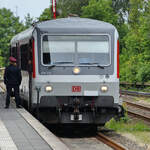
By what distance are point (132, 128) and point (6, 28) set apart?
194 feet

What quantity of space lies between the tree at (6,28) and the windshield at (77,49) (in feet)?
Result: 183

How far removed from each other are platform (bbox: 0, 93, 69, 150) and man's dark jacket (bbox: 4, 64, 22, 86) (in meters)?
1.70

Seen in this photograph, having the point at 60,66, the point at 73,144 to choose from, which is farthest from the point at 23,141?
the point at 60,66

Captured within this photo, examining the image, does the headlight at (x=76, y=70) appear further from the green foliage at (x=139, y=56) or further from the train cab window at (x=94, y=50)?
the green foliage at (x=139, y=56)

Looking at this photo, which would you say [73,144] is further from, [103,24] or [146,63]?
[146,63]

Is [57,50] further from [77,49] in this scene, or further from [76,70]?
[76,70]

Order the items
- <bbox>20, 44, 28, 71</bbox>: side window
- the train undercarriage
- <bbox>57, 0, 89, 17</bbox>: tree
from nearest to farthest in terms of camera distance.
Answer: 1. the train undercarriage
2. <bbox>20, 44, 28, 71</bbox>: side window
3. <bbox>57, 0, 89, 17</bbox>: tree

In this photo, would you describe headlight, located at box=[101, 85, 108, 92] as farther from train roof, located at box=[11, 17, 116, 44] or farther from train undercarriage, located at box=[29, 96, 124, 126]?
train roof, located at box=[11, 17, 116, 44]

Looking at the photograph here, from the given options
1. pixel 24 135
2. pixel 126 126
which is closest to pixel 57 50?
pixel 24 135

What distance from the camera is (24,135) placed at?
11.0m

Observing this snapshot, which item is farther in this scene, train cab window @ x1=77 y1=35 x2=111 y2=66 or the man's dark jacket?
the man's dark jacket

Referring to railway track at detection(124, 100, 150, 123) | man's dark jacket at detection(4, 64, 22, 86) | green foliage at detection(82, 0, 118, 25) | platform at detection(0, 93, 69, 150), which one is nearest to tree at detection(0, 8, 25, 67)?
green foliage at detection(82, 0, 118, 25)

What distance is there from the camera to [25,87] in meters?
16.2

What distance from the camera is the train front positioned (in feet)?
44.6
